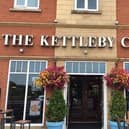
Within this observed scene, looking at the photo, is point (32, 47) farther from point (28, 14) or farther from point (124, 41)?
point (124, 41)

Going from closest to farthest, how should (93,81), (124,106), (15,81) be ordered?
(124,106) → (15,81) → (93,81)

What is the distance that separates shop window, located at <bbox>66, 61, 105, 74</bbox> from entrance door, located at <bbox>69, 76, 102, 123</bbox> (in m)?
1.64

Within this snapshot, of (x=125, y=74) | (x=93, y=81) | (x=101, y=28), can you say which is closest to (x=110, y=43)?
(x=101, y=28)

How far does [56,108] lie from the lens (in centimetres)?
1038

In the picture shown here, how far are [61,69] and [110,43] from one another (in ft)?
7.89

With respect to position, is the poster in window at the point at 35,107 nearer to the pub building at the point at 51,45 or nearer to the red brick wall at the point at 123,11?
the pub building at the point at 51,45

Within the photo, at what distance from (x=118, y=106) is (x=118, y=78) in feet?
3.56

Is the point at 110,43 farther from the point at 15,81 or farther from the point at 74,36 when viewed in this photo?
the point at 15,81

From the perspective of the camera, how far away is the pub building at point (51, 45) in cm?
1115

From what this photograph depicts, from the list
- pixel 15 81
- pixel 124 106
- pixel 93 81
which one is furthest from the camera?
pixel 93 81

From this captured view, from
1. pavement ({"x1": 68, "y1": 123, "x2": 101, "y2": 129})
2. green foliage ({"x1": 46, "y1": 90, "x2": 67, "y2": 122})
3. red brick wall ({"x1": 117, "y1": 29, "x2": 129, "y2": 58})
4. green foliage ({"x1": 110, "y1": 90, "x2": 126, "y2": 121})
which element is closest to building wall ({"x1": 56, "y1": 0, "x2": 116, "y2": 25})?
red brick wall ({"x1": 117, "y1": 29, "x2": 129, "y2": 58})

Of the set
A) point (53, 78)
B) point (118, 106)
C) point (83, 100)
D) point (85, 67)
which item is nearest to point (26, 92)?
point (53, 78)

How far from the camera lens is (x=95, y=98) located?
13102 mm

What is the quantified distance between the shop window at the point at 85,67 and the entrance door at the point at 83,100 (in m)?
1.64
